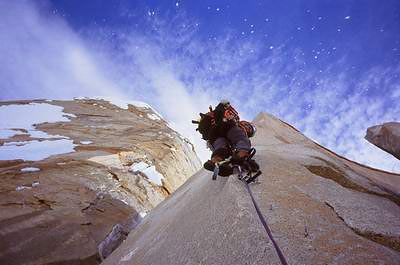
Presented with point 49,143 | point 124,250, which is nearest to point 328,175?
point 124,250

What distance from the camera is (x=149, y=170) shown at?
1336 cm

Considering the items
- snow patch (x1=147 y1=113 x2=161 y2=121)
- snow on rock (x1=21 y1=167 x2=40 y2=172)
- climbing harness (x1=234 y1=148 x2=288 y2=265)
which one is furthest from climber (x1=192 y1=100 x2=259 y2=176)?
snow patch (x1=147 y1=113 x2=161 y2=121)

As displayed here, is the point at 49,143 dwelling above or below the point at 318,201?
above

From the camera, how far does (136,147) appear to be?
14375 mm

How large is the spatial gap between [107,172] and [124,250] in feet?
16.5

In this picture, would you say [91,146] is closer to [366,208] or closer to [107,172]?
[107,172]

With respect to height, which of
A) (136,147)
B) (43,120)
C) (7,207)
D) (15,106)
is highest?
(15,106)

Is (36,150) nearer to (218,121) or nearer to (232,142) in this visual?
(218,121)

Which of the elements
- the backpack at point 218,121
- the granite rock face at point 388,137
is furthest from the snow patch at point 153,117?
the backpack at point 218,121

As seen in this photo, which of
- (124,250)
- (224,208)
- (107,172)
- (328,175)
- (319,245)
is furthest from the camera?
(107,172)

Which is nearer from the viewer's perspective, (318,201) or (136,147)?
(318,201)

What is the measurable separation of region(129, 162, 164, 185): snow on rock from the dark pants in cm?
650

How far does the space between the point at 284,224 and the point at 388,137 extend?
11.7 metres

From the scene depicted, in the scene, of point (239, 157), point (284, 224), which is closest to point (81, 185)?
point (239, 157)
